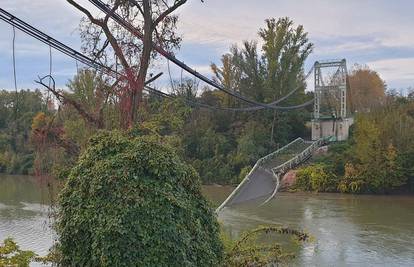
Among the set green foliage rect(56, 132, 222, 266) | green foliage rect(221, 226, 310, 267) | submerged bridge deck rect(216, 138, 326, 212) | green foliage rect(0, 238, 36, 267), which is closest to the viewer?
green foliage rect(56, 132, 222, 266)

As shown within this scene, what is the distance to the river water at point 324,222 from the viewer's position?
10844mm

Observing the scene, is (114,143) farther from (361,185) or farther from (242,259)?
(361,185)

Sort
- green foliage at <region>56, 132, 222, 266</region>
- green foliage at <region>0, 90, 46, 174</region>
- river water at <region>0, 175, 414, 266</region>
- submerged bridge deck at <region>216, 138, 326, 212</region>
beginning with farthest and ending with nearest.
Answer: green foliage at <region>0, 90, 46, 174</region>, submerged bridge deck at <region>216, 138, 326, 212</region>, river water at <region>0, 175, 414, 266</region>, green foliage at <region>56, 132, 222, 266</region>

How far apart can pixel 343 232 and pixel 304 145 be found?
1441 centimetres

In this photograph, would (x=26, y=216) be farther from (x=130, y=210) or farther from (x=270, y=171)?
(x=130, y=210)

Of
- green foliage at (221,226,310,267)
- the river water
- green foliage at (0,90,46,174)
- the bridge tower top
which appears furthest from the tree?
green foliage at (221,226,310,267)

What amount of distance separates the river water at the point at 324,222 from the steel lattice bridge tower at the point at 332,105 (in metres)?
7.57

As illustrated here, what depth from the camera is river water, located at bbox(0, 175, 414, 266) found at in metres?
10.8

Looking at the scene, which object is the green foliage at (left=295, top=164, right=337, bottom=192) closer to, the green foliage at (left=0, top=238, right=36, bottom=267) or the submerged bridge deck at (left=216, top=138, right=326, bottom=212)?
the submerged bridge deck at (left=216, top=138, right=326, bottom=212)

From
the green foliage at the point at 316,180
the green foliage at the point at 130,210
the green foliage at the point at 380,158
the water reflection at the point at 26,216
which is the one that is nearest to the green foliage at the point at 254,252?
the green foliage at the point at 130,210

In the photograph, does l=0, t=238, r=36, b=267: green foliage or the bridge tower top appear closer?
l=0, t=238, r=36, b=267: green foliage

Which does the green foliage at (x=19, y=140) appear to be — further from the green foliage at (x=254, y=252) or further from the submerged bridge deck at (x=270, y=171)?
the green foliage at (x=254, y=252)

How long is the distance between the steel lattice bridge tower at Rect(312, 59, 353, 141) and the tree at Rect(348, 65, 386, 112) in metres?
4.80

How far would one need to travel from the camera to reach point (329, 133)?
2900cm
